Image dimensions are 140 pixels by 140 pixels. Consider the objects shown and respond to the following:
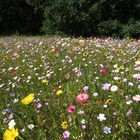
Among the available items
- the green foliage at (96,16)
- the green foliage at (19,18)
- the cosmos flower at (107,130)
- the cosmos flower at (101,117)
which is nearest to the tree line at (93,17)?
the green foliage at (96,16)

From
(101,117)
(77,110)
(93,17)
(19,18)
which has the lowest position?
(19,18)

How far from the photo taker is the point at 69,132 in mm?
3385

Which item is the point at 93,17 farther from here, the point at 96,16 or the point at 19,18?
the point at 19,18

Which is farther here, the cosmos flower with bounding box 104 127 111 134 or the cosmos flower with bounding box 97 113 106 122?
the cosmos flower with bounding box 97 113 106 122

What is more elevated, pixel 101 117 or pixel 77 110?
pixel 101 117

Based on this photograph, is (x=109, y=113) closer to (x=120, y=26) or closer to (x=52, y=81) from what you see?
(x=52, y=81)

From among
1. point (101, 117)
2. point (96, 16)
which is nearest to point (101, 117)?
point (101, 117)

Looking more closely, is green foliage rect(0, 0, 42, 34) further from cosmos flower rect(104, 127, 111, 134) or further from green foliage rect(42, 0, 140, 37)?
cosmos flower rect(104, 127, 111, 134)

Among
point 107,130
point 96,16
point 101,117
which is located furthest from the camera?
point 96,16

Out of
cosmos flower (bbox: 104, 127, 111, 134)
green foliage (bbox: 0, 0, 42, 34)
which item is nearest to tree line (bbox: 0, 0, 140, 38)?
green foliage (bbox: 0, 0, 42, 34)

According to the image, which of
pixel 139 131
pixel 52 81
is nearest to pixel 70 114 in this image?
pixel 139 131

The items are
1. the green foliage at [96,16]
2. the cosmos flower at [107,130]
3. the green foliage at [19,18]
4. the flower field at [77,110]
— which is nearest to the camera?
the cosmos flower at [107,130]

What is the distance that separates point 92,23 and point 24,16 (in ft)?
25.8

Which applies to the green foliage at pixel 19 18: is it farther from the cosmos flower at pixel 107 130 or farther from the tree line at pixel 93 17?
the cosmos flower at pixel 107 130
